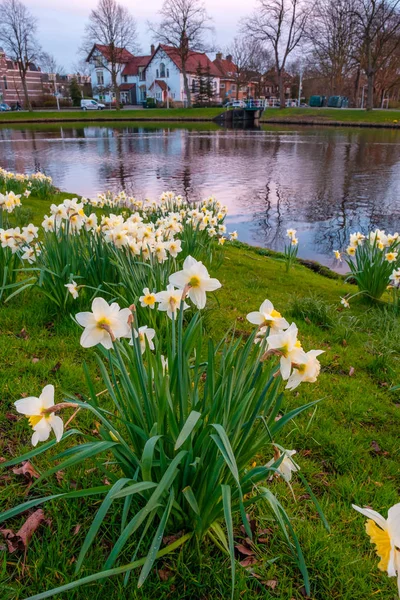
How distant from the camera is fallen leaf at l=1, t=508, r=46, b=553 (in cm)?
160

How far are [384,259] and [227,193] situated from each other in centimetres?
810

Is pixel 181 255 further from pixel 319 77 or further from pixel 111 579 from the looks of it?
pixel 319 77

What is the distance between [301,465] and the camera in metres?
2.16

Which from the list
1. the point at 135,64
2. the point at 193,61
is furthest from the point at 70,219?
the point at 135,64

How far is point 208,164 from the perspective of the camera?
17.5m

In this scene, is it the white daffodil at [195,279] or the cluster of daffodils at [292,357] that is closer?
the cluster of daffodils at [292,357]

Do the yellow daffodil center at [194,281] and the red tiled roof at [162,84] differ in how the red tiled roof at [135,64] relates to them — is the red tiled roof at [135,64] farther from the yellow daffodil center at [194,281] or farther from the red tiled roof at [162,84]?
the yellow daffodil center at [194,281]

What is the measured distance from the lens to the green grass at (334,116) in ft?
117

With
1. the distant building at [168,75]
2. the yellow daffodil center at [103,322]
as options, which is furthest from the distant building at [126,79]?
the yellow daffodil center at [103,322]

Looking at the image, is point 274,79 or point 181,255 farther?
point 274,79

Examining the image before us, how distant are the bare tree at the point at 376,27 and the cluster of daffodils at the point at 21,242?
142 feet

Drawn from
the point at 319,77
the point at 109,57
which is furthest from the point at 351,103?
the point at 109,57

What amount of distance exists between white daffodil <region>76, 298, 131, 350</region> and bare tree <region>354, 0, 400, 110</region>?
44.6m

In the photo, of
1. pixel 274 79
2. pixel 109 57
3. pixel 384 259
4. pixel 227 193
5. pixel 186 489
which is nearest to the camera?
pixel 186 489
